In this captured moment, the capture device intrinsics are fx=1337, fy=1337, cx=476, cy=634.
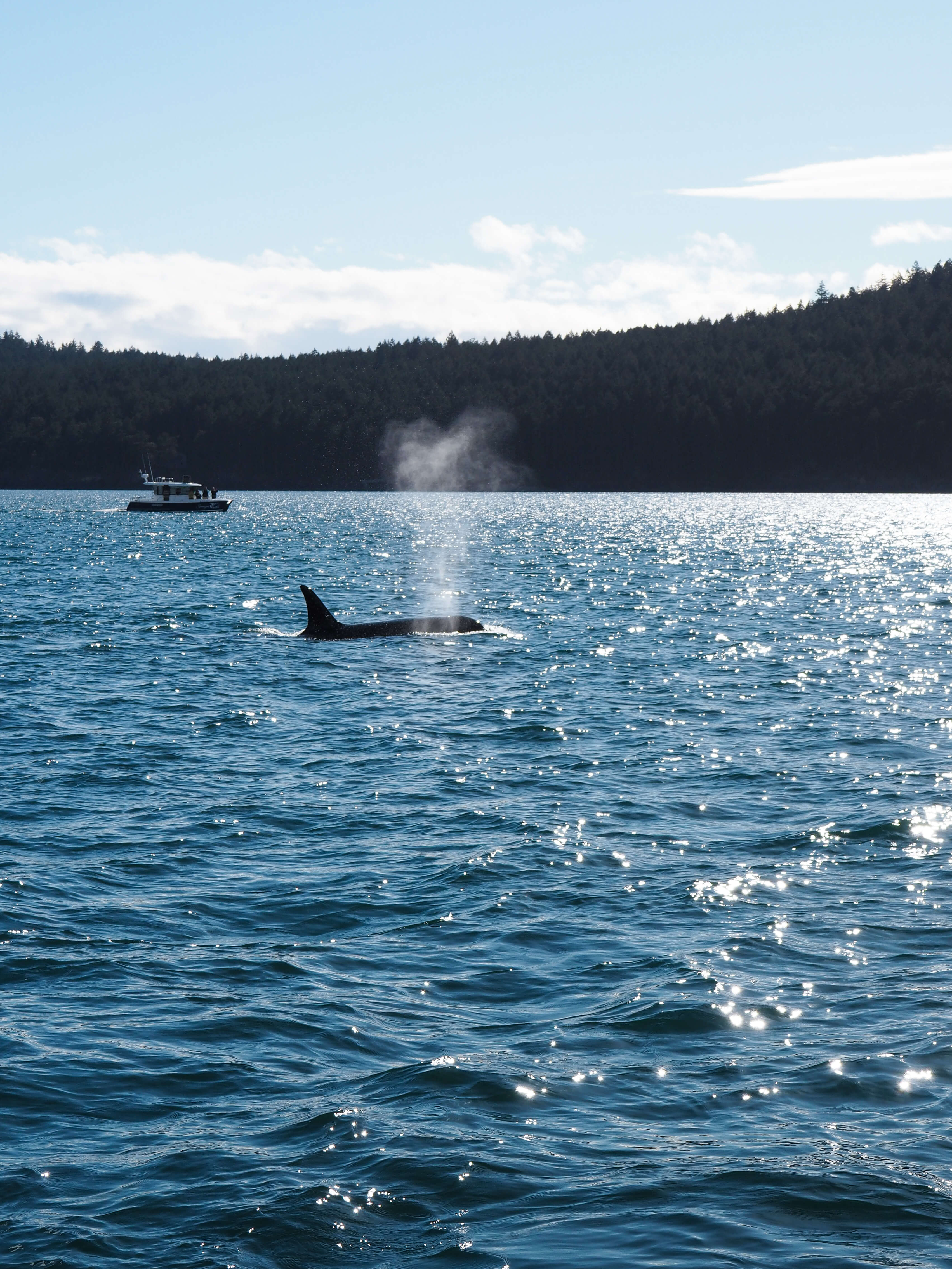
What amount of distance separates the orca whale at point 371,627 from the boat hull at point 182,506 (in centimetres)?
10778

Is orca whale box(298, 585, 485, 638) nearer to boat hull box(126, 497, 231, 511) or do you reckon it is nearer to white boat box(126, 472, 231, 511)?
A: boat hull box(126, 497, 231, 511)

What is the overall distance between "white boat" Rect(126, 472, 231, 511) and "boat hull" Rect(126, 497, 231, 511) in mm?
31

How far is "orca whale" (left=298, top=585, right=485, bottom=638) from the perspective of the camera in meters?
40.6

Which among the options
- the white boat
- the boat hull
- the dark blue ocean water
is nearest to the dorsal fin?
the dark blue ocean water

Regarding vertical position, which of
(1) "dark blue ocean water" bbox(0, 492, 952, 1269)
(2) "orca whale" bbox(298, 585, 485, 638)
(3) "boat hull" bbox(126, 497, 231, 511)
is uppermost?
(3) "boat hull" bbox(126, 497, 231, 511)

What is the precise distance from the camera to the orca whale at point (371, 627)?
40594mm

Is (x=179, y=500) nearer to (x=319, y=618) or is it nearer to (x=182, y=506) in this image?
(x=182, y=506)

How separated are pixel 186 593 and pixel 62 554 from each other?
33.0 meters

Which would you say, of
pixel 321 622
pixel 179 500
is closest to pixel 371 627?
pixel 321 622

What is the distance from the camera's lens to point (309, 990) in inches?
480

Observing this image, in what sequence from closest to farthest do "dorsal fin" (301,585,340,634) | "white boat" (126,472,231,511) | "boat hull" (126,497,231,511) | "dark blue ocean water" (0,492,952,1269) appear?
"dark blue ocean water" (0,492,952,1269) → "dorsal fin" (301,585,340,634) → "boat hull" (126,497,231,511) → "white boat" (126,472,231,511)

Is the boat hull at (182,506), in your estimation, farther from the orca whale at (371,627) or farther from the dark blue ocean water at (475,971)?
the dark blue ocean water at (475,971)

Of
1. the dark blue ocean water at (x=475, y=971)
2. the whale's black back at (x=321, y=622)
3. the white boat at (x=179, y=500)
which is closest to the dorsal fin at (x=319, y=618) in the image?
the whale's black back at (x=321, y=622)

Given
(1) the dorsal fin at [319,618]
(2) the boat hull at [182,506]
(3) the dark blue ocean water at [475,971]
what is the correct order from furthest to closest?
(2) the boat hull at [182,506] < (1) the dorsal fin at [319,618] < (3) the dark blue ocean water at [475,971]
